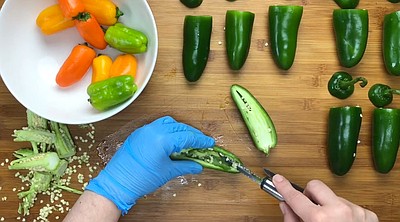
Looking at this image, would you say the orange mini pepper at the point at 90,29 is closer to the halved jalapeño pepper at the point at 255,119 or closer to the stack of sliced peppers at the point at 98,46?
the stack of sliced peppers at the point at 98,46

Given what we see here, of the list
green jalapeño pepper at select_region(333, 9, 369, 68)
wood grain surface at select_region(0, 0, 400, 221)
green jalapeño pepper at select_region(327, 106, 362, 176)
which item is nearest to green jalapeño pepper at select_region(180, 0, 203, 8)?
wood grain surface at select_region(0, 0, 400, 221)

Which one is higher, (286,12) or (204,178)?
(286,12)

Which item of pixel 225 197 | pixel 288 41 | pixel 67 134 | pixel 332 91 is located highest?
pixel 288 41

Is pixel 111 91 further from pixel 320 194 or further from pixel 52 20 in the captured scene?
pixel 320 194

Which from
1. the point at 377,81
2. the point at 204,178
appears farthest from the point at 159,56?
the point at 377,81

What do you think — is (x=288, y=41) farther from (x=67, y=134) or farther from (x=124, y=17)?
(x=67, y=134)

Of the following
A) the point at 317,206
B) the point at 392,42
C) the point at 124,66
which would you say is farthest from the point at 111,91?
the point at 392,42
